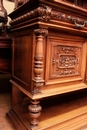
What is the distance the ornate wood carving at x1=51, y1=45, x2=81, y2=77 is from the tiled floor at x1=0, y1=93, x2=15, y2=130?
0.52 meters

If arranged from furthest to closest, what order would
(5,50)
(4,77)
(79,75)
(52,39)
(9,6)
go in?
(4,77)
(9,6)
(5,50)
(79,75)
(52,39)

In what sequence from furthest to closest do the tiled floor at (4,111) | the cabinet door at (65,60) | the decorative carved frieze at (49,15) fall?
the tiled floor at (4,111), the cabinet door at (65,60), the decorative carved frieze at (49,15)

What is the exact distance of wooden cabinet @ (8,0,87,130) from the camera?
0.66 metres

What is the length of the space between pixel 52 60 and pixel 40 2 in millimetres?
316

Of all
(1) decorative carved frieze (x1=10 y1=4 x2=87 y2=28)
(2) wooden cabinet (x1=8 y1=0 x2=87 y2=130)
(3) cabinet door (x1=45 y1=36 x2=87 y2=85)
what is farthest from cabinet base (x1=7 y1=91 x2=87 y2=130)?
(1) decorative carved frieze (x1=10 y1=4 x2=87 y2=28)

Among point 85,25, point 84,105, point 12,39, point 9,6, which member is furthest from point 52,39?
point 9,6

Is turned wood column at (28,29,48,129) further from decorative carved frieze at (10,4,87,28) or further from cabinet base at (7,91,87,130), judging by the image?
cabinet base at (7,91,87,130)

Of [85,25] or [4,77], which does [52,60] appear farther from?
[4,77]

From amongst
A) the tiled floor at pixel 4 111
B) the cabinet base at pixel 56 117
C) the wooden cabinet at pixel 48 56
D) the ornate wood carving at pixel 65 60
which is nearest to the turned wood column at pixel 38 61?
the wooden cabinet at pixel 48 56

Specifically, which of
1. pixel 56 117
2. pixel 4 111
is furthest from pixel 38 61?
pixel 4 111

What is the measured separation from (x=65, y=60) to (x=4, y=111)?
2.43 ft

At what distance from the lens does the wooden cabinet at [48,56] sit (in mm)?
664

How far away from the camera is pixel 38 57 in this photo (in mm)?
658

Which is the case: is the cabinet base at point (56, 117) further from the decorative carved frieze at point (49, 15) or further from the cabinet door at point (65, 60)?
the decorative carved frieze at point (49, 15)
